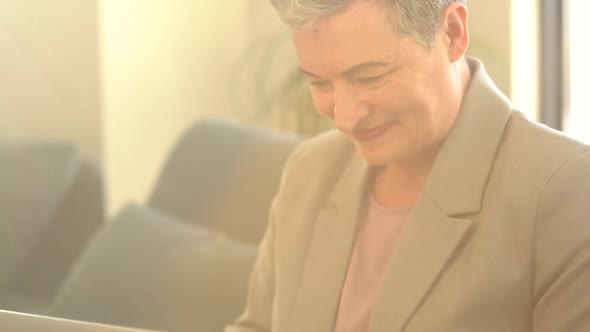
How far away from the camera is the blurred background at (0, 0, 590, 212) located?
8.33 ft

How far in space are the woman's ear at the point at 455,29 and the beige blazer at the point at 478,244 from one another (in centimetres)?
9

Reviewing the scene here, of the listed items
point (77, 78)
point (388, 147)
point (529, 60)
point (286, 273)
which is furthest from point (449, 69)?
point (77, 78)

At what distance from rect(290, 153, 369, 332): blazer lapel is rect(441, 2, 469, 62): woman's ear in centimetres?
24

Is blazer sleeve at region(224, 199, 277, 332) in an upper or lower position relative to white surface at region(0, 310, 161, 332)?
lower

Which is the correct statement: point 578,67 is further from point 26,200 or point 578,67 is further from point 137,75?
point 26,200

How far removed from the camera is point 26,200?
2420 millimetres

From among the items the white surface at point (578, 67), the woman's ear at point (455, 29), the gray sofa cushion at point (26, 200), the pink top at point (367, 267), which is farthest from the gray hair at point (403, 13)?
the gray sofa cushion at point (26, 200)

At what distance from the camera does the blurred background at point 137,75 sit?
254cm

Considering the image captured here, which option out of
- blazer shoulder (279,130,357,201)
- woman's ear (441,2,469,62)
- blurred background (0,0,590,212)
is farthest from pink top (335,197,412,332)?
blurred background (0,0,590,212)

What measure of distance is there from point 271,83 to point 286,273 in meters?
1.40

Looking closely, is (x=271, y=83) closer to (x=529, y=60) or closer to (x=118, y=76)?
(x=118, y=76)

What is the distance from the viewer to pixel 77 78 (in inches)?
101

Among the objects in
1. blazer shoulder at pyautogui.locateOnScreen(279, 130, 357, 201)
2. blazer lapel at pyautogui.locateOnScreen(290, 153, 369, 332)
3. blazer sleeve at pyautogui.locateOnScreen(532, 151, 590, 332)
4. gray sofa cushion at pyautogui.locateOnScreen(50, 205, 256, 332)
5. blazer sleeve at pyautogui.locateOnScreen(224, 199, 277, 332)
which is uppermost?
blazer sleeve at pyautogui.locateOnScreen(532, 151, 590, 332)

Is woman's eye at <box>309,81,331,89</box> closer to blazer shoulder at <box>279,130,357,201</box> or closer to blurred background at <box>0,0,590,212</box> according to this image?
blazer shoulder at <box>279,130,357,201</box>
